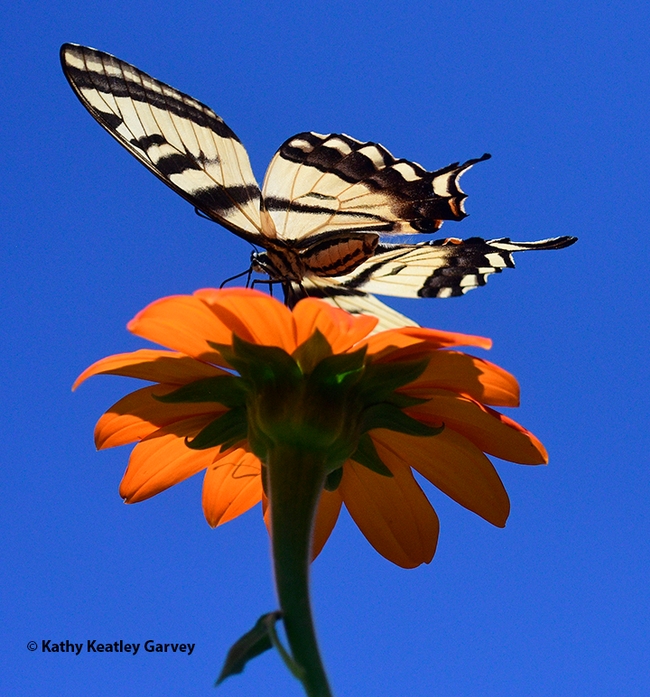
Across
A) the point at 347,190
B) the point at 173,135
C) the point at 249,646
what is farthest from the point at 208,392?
the point at 347,190

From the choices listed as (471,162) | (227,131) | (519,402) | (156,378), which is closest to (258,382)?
(156,378)

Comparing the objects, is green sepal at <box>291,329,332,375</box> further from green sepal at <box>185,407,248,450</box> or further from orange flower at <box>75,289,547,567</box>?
green sepal at <box>185,407,248,450</box>

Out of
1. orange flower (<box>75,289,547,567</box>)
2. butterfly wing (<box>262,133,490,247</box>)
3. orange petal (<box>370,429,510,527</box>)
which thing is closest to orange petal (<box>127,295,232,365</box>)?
orange flower (<box>75,289,547,567</box>)

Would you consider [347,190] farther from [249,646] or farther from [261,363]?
[249,646]

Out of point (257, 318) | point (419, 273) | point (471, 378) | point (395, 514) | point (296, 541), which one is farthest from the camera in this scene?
point (419, 273)

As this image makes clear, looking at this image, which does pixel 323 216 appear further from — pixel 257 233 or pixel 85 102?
pixel 85 102

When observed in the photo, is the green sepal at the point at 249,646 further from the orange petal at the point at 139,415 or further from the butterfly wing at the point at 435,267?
the butterfly wing at the point at 435,267

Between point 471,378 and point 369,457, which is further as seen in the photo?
point 369,457
